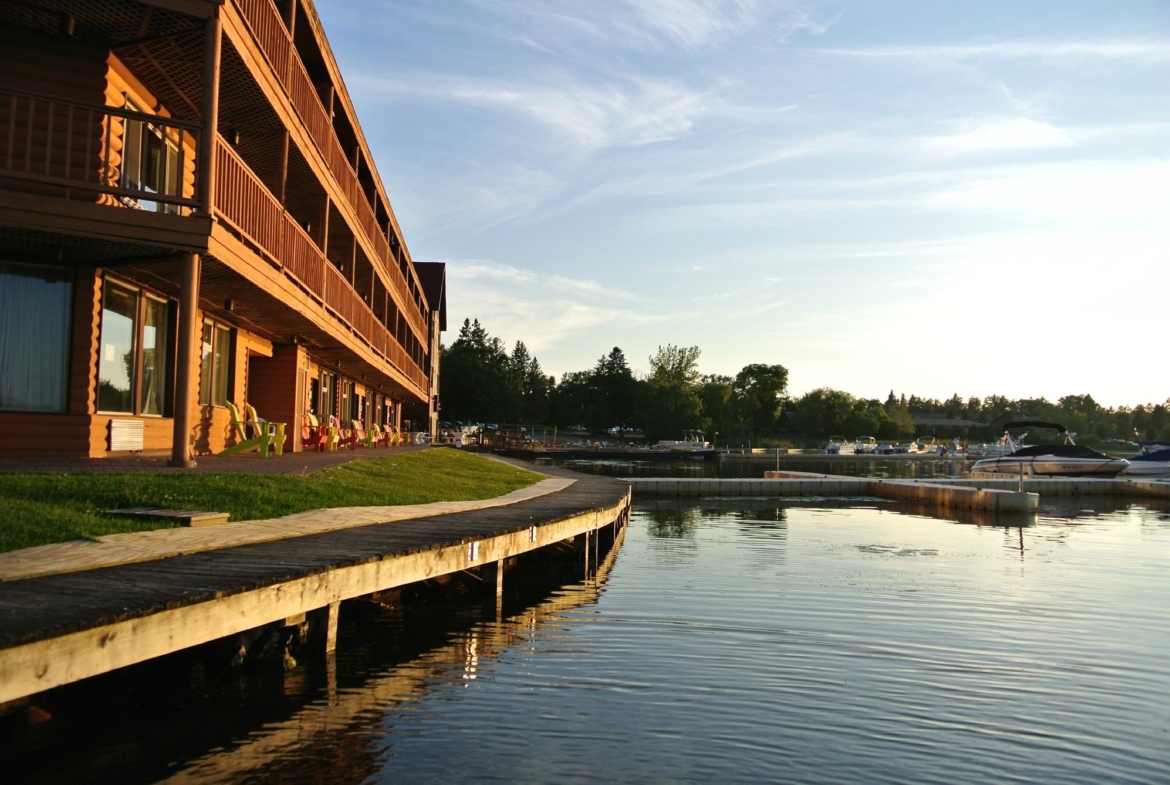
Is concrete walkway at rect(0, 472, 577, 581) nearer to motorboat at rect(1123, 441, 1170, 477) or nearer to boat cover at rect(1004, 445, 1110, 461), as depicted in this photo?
boat cover at rect(1004, 445, 1110, 461)

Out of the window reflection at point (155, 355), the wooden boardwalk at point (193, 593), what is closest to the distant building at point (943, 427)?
the window reflection at point (155, 355)

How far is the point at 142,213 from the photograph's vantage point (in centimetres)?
1117

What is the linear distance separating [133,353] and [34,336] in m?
1.66

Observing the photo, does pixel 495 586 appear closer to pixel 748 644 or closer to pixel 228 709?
pixel 748 644

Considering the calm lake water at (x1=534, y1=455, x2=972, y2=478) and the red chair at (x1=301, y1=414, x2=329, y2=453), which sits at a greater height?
the red chair at (x1=301, y1=414, x2=329, y2=453)

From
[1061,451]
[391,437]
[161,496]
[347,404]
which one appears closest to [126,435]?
[161,496]

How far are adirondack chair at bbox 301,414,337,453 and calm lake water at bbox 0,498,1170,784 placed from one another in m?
10.2

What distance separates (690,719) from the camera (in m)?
7.59

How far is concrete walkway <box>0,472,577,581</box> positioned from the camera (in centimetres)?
713

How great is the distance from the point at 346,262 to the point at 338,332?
6.91 metres

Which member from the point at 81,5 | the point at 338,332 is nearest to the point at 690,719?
the point at 81,5

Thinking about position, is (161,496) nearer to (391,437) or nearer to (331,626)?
(331,626)

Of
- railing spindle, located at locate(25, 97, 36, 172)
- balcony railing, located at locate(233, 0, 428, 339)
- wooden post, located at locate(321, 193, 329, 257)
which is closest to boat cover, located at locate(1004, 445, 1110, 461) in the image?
balcony railing, located at locate(233, 0, 428, 339)

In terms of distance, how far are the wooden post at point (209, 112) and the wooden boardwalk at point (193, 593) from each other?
437 cm
